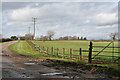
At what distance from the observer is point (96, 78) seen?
668 cm

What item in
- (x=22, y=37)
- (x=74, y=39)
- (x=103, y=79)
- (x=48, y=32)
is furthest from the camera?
(x=22, y=37)

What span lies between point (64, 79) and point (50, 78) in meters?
0.73

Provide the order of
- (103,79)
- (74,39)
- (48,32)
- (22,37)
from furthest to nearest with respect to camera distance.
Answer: (22,37) → (48,32) → (74,39) → (103,79)

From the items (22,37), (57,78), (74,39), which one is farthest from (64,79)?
(22,37)

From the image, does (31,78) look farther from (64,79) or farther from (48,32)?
(48,32)

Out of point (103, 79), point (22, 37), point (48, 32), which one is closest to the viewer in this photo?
point (103, 79)

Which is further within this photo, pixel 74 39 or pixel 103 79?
pixel 74 39

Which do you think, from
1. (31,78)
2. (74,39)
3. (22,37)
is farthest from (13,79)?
Answer: (22,37)

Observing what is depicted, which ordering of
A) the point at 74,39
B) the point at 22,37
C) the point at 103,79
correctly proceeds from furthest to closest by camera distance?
the point at 22,37, the point at 74,39, the point at 103,79

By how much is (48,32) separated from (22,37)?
32087mm

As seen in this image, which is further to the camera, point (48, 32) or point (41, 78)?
point (48, 32)

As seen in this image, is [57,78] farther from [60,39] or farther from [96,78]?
[60,39]

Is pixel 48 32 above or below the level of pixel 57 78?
above

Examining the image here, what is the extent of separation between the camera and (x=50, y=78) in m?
6.77
